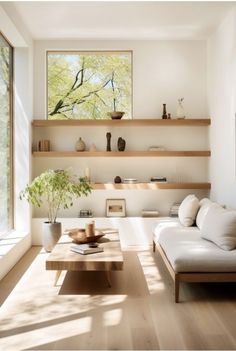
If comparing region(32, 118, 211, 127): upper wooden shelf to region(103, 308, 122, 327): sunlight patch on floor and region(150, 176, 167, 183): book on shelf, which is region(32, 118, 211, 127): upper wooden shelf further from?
region(103, 308, 122, 327): sunlight patch on floor

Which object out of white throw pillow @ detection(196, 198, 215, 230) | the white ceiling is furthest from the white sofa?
the white ceiling

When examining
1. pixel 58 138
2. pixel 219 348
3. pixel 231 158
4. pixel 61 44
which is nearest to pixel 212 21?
pixel 231 158

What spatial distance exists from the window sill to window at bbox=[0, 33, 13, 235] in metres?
0.08

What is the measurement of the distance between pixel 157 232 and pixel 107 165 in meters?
1.63

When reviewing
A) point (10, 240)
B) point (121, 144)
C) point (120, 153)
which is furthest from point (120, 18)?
point (10, 240)

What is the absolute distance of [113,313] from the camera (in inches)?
128

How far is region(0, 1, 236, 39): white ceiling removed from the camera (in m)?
4.85

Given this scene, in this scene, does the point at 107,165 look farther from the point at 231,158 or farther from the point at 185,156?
the point at 231,158

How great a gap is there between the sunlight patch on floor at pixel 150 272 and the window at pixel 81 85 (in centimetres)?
232

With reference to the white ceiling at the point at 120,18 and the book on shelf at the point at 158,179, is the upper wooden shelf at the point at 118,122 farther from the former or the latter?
the white ceiling at the point at 120,18

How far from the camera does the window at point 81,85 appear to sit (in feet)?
20.7

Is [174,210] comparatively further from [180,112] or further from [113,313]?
[113,313]

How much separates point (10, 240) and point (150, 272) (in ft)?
6.21

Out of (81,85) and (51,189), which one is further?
(81,85)
